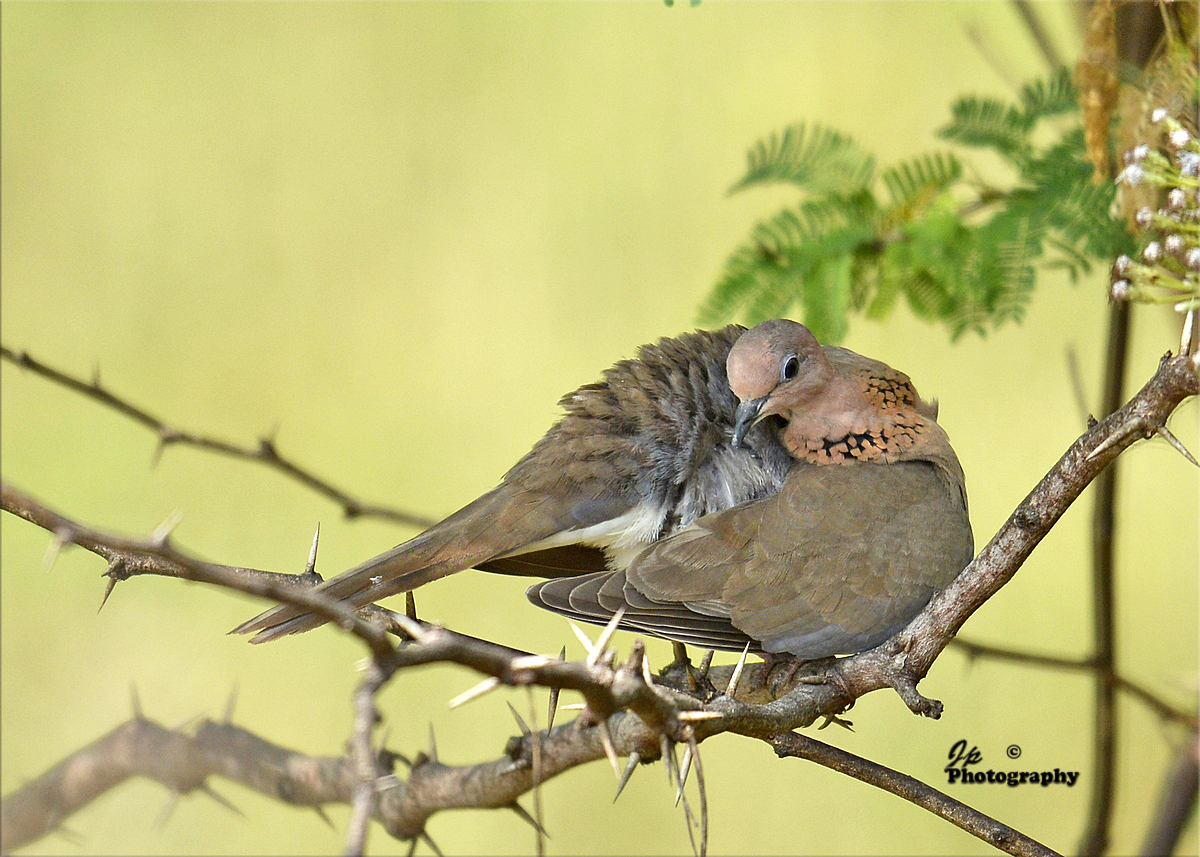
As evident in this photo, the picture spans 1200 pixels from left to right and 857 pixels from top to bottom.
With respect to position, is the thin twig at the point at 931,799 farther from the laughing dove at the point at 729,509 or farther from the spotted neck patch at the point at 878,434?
the spotted neck patch at the point at 878,434

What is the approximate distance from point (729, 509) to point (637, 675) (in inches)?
38.7

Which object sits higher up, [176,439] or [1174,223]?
[176,439]

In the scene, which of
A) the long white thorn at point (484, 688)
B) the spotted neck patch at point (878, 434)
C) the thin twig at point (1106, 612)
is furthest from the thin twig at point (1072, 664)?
the long white thorn at point (484, 688)

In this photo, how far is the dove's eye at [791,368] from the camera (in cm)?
201

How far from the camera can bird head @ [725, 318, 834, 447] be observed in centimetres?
199

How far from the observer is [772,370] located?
78.2 inches

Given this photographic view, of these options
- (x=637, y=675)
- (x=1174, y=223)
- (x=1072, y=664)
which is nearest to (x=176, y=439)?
(x=637, y=675)

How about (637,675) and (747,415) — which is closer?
(637,675)

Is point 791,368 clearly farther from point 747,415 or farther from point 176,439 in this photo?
point 176,439

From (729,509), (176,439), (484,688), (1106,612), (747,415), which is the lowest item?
(484,688)

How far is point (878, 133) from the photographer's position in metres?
4.55

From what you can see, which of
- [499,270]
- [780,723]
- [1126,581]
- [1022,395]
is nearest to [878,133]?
[1022,395]

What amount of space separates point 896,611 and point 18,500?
1455mm

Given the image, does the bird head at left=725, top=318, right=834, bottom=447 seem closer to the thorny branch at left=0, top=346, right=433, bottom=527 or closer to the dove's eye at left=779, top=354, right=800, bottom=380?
the dove's eye at left=779, top=354, right=800, bottom=380
